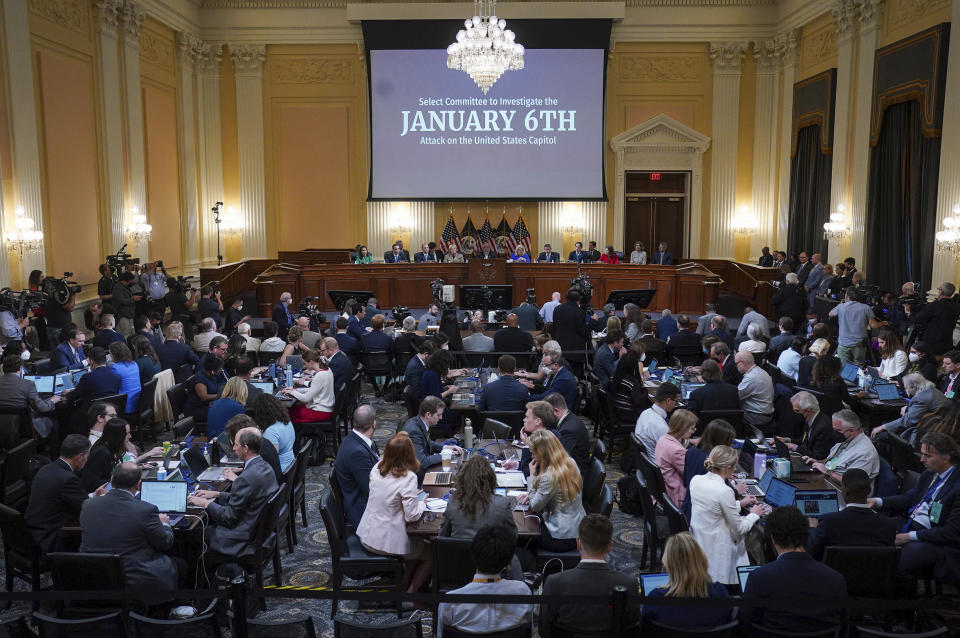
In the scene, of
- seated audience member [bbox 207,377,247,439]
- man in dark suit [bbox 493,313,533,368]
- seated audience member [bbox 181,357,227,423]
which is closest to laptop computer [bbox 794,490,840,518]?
seated audience member [bbox 207,377,247,439]

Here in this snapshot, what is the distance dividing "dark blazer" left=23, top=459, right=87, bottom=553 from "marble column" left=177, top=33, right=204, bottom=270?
14.4 m

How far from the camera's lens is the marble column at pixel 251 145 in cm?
2045

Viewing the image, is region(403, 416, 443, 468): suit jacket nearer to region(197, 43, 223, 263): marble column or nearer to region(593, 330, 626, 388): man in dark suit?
region(593, 330, 626, 388): man in dark suit

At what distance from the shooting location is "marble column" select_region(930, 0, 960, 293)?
41.1 ft

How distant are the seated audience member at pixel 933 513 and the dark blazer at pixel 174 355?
24.3ft

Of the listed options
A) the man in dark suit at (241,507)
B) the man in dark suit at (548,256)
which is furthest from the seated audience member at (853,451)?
the man in dark suit at (548,256)

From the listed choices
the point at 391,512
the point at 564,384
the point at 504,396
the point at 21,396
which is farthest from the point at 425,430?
the point at 21,396

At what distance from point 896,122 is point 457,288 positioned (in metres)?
8.96

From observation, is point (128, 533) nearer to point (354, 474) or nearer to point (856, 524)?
point (354, 474)

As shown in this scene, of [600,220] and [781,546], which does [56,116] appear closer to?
[600,220]

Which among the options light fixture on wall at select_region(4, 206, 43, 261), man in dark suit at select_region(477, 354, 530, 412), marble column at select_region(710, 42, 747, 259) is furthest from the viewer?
marble column at select_region(710, 42, 747, 259)

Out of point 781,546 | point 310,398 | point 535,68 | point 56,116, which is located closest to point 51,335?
point 56,116

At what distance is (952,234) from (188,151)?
50.4 ft

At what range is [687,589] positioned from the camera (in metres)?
4.05
